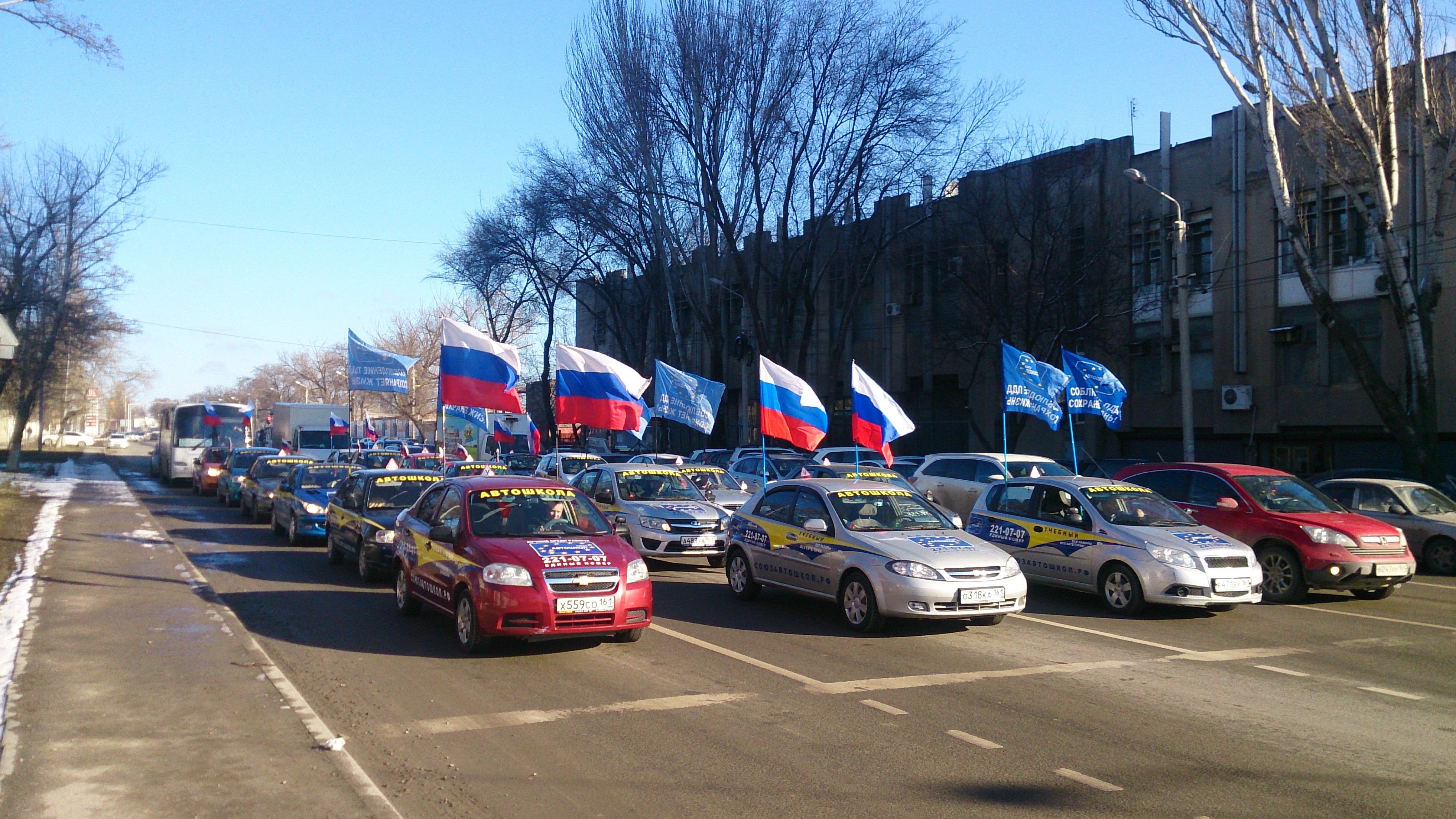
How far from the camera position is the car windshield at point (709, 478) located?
62.3 feet

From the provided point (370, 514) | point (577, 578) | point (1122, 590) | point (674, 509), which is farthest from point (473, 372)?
point (1122, 590)

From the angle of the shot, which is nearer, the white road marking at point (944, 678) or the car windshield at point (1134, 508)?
the white road marking at point (944, 678)

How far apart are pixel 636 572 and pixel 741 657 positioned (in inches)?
47.7

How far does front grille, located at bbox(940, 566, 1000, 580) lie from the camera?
33.0 feet

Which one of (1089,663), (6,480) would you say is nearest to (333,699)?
(1089,663)

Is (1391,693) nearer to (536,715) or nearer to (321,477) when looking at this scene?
(536,715)

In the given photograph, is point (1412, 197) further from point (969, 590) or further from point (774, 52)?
point (969, 590)

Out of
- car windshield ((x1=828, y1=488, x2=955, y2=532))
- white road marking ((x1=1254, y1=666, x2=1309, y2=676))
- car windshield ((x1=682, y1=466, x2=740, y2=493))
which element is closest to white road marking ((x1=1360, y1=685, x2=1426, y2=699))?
white road marking ((x1=1254, y1=666, x2=1309, y2=676))

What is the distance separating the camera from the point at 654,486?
16594 mm

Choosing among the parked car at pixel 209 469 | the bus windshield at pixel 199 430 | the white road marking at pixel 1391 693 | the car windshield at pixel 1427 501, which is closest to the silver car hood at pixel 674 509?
the white road marking at pixel 1391 693

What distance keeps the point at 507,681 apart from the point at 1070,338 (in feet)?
84.3

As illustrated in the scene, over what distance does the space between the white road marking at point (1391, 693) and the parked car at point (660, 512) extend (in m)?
8.64

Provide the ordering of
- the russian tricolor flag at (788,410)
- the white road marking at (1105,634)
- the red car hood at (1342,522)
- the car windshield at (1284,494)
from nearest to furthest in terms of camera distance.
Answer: the white road marking at (1105,634)
the red car hood at (1342,522)
the car windshield at (1284,494)
the russian tricolor flag at (788,410)

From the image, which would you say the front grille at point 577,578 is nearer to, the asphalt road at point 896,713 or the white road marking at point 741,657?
the asphalt road at point 896,713
